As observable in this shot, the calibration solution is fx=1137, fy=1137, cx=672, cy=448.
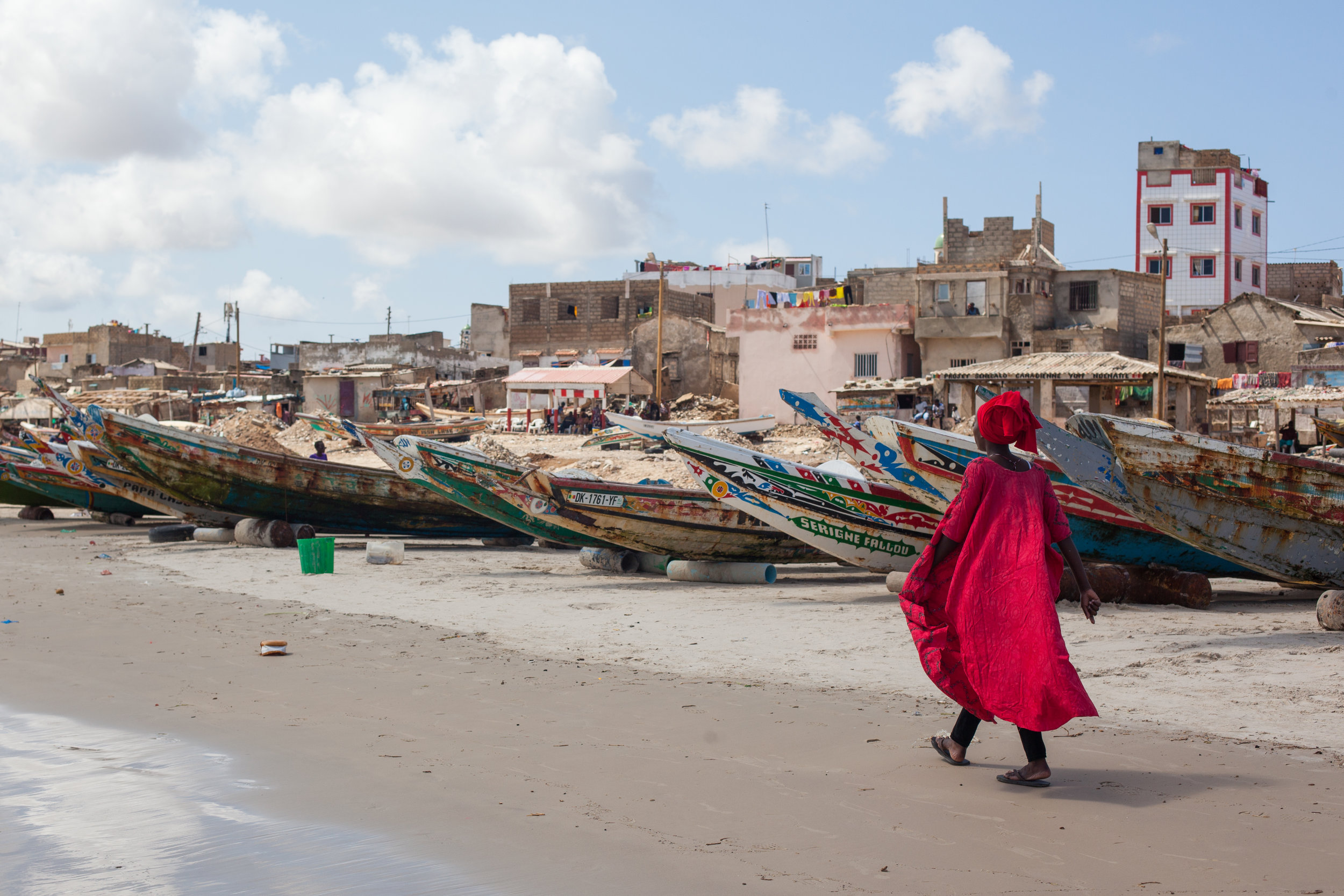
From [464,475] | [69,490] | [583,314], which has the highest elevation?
[583,314]

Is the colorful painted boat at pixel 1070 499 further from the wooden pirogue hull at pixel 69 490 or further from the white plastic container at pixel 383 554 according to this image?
the wooden pirogue hull at pixel 69 490

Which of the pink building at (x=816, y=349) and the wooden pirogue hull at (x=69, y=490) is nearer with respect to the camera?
the wooden pirogue hull at (x=69, y=490)

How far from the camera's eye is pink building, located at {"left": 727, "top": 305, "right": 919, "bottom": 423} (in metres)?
36.9

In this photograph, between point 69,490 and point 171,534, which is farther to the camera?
point 69,490

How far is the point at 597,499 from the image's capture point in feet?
38.6

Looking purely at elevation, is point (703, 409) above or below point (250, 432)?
above

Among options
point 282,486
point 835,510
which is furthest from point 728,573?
point 282,486

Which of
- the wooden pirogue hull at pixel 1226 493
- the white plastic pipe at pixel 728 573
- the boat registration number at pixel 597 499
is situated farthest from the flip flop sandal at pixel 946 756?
the boat registration number at pixel 597 499

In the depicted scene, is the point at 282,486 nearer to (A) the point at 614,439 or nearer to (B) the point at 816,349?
(A) the point at 614,439

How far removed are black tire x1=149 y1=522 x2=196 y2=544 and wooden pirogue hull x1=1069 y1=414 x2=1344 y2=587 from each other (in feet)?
41.8

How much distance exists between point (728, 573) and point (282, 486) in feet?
23.4

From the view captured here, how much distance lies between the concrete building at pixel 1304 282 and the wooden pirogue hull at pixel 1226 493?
156ft

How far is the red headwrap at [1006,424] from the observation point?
414cm

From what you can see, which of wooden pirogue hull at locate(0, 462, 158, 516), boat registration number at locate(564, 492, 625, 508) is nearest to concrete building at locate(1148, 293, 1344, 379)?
boat registration number at locate(564, 492, 625, 508)
